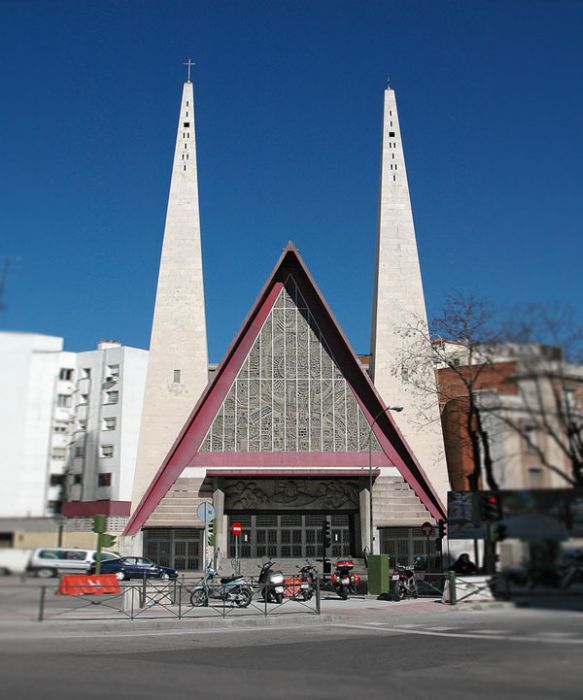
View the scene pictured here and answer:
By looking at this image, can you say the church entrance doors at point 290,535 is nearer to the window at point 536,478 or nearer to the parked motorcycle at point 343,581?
the parked motorcycle at point 343,581

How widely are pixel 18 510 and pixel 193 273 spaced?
56.9 metres

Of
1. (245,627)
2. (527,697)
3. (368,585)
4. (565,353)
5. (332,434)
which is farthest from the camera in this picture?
(332,434)

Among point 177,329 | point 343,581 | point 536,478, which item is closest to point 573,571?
point 536,478

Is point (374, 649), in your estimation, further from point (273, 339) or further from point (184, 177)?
point (184, 177)

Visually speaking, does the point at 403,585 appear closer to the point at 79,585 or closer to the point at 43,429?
the point at 79,585

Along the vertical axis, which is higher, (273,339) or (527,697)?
(273,339)

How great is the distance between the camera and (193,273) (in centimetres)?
5925

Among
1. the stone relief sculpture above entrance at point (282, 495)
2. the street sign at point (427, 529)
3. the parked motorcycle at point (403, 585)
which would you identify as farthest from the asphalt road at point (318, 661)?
the stone relief sculpture above entrance at point (282, 495)

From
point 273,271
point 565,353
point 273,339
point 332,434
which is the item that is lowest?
point 565,353

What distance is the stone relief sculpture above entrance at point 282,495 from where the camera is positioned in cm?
5197

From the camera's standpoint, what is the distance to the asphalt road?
3498mm

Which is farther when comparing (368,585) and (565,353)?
(368,585)

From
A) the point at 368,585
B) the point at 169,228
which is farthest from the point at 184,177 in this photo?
the point at 368,585

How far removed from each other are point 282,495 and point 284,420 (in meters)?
5.19
